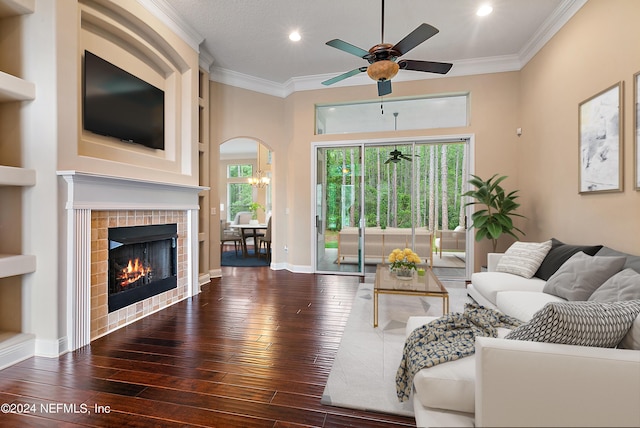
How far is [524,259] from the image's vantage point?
3436 millimetres

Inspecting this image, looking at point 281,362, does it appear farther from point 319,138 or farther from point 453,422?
point 319,138

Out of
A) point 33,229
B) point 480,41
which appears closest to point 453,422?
point 33,229

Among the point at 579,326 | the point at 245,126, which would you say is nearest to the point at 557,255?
the point at 579,326

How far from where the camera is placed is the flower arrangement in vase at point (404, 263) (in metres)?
3.40

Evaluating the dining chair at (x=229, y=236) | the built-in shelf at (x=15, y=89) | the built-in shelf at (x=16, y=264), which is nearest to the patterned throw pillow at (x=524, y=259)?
the built-in shelf at (x=16, y=264)

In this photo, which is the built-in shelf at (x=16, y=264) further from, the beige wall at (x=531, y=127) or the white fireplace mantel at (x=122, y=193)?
the beige wall at (x=531, y=127)

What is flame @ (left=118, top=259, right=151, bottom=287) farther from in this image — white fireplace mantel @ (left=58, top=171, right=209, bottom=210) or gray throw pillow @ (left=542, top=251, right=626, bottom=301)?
gray throw pillow @ (left=542, top=251, right=626, bottom=301)

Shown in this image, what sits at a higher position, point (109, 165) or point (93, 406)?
point (109, 165)

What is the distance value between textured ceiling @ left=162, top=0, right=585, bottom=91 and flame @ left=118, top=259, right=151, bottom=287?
306cm

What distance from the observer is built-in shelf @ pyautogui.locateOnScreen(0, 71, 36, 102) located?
7.56 feet

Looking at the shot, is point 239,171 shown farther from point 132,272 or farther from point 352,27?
point 132,272

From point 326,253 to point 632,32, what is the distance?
4.80m

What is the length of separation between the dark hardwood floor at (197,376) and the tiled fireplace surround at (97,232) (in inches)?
6.4

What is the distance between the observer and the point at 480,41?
444 centimetres
